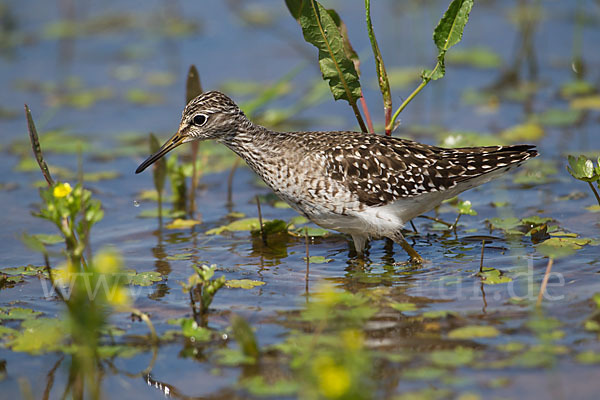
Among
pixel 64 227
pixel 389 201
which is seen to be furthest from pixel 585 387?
pixel 64 227

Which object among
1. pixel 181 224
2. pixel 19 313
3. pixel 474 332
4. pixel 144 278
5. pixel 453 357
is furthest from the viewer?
pixel 181 224

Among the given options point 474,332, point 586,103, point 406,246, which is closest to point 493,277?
point 406,246

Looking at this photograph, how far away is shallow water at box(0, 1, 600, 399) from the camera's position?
6.26 meters

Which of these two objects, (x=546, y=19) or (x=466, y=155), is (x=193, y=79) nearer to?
(x=466, y=155)

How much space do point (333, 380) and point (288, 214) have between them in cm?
612

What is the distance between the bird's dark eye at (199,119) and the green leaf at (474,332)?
12.8 ft

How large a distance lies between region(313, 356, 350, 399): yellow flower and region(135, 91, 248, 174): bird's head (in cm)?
484

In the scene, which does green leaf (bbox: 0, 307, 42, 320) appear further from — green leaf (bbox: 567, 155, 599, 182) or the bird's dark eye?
green leaf (bbox: 567, 155, 599, 182)

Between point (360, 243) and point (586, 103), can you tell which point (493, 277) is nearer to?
point (360, 243)

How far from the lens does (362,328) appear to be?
685 cm

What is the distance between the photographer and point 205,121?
29.8 ft

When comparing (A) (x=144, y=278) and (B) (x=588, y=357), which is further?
(A) (x=144, y=278)

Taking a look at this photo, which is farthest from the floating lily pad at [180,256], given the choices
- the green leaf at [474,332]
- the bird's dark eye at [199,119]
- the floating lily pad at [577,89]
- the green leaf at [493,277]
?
the floating lily pad at [577,89]

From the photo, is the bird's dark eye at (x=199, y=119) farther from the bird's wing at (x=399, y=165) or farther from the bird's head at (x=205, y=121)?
the bird's wing at (x=399, y=165)
